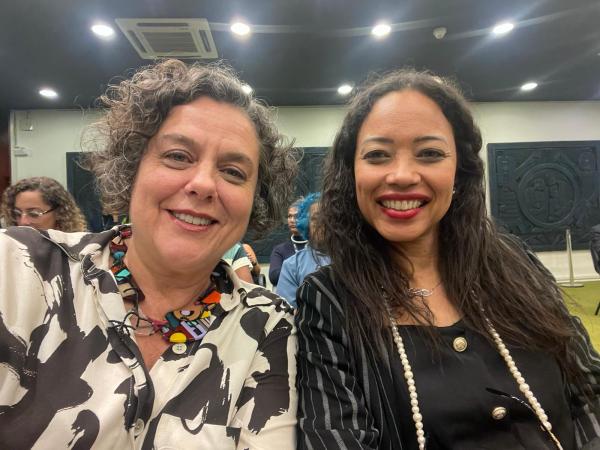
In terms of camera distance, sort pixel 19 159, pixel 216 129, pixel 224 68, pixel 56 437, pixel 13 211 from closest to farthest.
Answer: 1. pixel 56 437
2. pixel 216 129
3. pixel 224 68
4. pixel 13 211
5. pixel 19 159

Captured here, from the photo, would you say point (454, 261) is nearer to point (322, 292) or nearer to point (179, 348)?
point (322, 292)

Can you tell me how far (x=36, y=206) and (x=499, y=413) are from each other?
2.84m

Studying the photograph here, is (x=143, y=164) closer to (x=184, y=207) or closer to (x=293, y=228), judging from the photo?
(x=184, y=207)

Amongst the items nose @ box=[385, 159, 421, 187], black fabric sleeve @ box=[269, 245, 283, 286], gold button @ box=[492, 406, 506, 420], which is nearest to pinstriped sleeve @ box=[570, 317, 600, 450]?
gold button @ box=[492, 406, 506, 420]

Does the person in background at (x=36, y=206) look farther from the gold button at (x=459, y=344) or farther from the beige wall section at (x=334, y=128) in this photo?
the beige wall section at (x=334, y=128)

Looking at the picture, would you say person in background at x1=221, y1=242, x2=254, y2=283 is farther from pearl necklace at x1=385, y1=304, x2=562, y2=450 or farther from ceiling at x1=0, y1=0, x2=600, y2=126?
ceiling at x1=0, y1=0, x2=600, y2=126

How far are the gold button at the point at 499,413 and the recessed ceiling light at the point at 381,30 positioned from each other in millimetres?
3432

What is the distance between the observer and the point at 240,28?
3.49 meters

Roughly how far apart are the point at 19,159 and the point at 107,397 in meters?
6.07

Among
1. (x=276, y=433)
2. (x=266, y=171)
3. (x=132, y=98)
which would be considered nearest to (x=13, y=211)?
(x=132, y=98)

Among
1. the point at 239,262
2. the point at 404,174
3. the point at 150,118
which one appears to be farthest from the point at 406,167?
the point at 239,262

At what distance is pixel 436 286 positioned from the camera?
1.22 m

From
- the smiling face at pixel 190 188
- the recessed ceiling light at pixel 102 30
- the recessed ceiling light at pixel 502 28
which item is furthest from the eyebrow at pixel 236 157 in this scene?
the recessed ceiling light at pixel 502 28

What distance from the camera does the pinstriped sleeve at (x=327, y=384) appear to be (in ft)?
2.93
